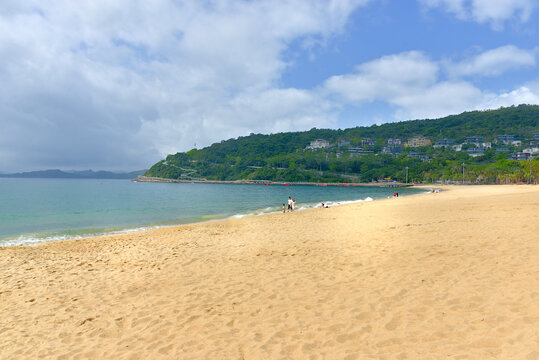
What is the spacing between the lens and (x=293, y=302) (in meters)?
5.36

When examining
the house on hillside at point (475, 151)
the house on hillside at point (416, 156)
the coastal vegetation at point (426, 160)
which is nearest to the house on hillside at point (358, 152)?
the coastal vegetation at point (426, 160)

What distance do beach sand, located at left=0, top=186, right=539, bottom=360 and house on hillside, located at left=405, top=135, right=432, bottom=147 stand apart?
202494mm

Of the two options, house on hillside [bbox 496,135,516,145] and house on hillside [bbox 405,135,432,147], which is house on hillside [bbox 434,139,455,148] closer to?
house on hillside [bbox 405,135,432,147]

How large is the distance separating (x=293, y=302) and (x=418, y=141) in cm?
21424

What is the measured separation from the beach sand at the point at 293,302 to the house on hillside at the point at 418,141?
202494 mm

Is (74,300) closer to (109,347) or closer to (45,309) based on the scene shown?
(45,309)

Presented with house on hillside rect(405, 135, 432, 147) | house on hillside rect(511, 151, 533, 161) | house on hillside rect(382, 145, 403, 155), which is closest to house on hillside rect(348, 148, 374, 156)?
house on hillside rect(382, 145, 403, 155)

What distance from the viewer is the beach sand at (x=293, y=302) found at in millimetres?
3842

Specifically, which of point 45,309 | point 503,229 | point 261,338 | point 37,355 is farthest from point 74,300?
point 503,229

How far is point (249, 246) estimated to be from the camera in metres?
10.8

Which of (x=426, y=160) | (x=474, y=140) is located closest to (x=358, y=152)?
(x=426, y=160)

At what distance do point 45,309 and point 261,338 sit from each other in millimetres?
4915

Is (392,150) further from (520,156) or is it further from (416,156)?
(520,156)

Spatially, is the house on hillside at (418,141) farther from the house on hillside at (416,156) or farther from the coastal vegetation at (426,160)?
the house on hillside at (416,156)
